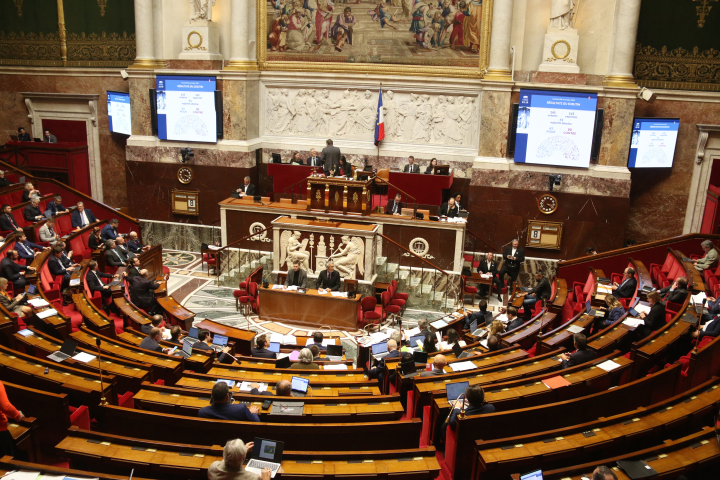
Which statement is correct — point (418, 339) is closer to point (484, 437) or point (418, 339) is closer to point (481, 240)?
point (484, 437)

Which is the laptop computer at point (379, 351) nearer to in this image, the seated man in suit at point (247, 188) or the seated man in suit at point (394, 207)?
the seated man in suit at point (394, 207)

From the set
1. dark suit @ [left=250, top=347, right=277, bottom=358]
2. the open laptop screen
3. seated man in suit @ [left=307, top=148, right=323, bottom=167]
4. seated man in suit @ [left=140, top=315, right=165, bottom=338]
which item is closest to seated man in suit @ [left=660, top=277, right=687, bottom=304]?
the open laptop screen

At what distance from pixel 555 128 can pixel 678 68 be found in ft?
10.6

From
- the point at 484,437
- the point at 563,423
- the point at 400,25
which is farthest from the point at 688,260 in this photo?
the point at 400,25

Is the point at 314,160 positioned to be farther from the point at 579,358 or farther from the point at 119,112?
the point at 579,358

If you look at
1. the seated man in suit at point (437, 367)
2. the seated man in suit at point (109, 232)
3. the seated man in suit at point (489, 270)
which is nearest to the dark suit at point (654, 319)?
the seated man in suit at point (437, 367)

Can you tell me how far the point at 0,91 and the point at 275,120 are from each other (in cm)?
895

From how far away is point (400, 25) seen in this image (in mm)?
15594

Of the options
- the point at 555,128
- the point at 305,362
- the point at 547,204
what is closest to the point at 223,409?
the point at 305,362

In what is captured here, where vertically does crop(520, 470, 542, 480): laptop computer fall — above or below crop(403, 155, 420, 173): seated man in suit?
below

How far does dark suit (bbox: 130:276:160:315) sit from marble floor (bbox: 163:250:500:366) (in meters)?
0.94

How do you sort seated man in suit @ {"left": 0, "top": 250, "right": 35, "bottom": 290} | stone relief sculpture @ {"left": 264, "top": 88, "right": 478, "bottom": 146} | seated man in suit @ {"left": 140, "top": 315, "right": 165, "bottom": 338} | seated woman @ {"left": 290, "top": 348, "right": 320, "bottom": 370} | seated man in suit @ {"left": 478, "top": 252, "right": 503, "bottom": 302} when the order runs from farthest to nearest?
stone relief sculpture @ {"left": 264, "top": 88, "right": 478, "bottom": 146}
seated man in suit @ {"left": 478, "top": 252, "right": 503, "bottom": 302}
seated man in suit @ {"left": 0, "top": 250, "right": 35, "bottom": 290}
seated man in suit @ {"left": 140, "top": 315, "right": 165, "bottom": 338}
seated woman @ {"left": 290, "top": 348, "right": 320, "bottom": 370}

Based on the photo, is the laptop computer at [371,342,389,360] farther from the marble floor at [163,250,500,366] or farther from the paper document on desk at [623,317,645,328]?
the paper document on desk at [623,317,645,328]

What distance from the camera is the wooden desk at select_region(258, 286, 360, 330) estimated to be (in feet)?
38.2
